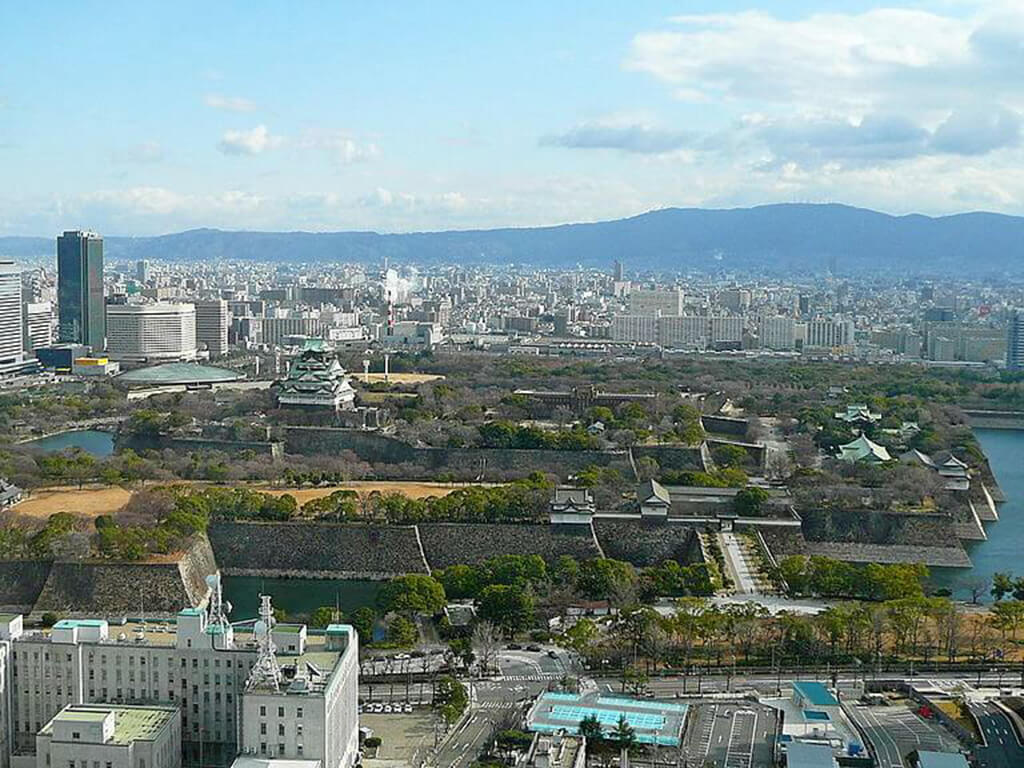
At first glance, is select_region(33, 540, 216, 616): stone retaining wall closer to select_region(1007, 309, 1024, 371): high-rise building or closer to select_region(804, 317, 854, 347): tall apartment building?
select_region(1007, 309, 1024, 371): high-rise building

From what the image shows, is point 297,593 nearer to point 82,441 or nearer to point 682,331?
point 82,441

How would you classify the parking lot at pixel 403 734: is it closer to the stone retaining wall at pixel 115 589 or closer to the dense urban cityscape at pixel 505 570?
the dense urban cityscape at pixel 505 570

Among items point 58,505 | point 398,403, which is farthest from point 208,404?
point 58,505

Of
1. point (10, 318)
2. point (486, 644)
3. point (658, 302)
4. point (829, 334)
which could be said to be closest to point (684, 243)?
point (658, 302)

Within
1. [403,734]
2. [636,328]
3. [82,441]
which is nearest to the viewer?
[403,734]

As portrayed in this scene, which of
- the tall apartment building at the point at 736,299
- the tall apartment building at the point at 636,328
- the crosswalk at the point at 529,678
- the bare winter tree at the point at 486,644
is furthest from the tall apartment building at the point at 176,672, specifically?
the tall apartment building at the point at 736,299
